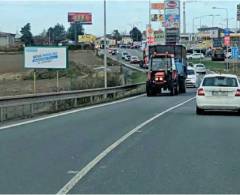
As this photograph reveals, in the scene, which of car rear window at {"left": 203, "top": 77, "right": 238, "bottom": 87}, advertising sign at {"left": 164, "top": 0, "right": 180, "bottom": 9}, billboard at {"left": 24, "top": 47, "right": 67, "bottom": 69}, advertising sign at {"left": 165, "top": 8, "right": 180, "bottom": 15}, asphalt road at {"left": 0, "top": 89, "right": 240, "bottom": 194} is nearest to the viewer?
asphalt road at {"left": 0, "top": 89, "right": 240, "bottom": 194}

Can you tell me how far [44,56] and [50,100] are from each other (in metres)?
12.2

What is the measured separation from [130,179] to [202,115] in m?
14.3

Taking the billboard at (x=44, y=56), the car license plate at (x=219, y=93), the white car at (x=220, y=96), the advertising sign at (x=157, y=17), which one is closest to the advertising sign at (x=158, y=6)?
the advertising sign at (x=157, y=17)

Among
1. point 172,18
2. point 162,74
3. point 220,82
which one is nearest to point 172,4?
point 172,18

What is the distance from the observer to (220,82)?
2391cm

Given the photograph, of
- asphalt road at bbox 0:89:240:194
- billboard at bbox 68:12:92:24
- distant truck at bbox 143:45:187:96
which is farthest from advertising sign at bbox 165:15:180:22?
asphalt road at bbox 0:89:240:194

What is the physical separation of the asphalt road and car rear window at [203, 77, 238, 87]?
3.59 m

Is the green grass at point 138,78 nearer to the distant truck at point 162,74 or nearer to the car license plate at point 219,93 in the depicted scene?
the distant truck at point 162,74

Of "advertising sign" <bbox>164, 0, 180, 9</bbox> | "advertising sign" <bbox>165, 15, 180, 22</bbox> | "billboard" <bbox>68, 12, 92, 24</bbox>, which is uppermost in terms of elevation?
"billboard" <bbox>68, 12, 92, 24</bbox>

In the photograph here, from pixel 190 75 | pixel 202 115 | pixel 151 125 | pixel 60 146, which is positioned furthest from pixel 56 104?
pixel 190 75

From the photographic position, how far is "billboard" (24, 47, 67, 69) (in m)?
38.4

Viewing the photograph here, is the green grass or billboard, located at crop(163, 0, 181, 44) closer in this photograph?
the green grass

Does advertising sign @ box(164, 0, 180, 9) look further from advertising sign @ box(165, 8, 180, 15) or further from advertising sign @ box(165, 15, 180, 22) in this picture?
advertising sign @ box(165, 15, 180, 22)

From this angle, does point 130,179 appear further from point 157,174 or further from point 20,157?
point 20,157
